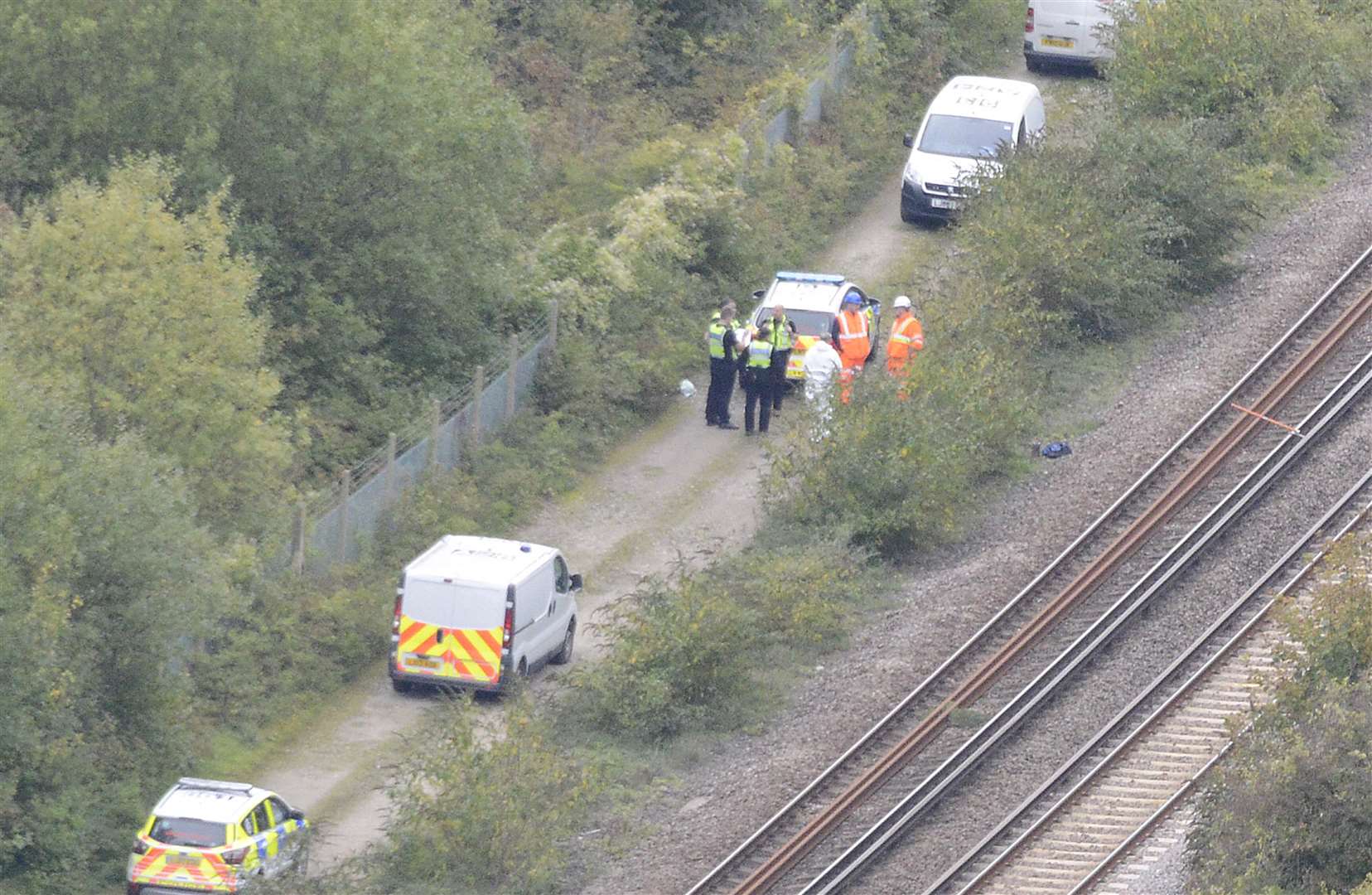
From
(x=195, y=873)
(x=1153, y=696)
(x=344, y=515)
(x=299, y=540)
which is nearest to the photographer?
(x=195, y=873)

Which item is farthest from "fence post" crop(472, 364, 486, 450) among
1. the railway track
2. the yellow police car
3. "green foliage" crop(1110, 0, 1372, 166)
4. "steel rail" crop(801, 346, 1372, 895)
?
"green foliage" crop(1110, 0, 1372, 166)

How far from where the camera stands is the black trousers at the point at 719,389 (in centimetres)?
3038

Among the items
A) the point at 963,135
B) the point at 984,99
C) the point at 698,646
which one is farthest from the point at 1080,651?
the point at 984,99

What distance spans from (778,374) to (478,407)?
3.94m

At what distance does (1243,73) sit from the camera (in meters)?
37.6

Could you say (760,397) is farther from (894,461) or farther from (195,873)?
(195,873)

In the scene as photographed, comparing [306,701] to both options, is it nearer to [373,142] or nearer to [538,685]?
[538,685]

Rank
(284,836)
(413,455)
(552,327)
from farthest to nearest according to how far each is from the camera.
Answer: (552,327), (413,455), (284,836)

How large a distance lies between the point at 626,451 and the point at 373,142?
512 cm

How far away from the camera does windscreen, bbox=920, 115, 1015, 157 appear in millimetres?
36062

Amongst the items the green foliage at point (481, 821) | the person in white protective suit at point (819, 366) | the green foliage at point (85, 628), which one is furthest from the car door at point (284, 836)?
the person in white protective suit at point (819, 366)

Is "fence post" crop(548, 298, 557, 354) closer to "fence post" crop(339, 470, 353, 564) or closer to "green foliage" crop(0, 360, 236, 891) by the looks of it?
"fence post" crop(339, 470, 353, 564)

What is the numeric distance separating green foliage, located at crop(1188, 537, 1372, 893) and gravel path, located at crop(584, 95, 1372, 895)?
0.80 m

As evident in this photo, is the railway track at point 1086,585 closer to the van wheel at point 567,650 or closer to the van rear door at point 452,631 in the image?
the van rear door at point 452,631
